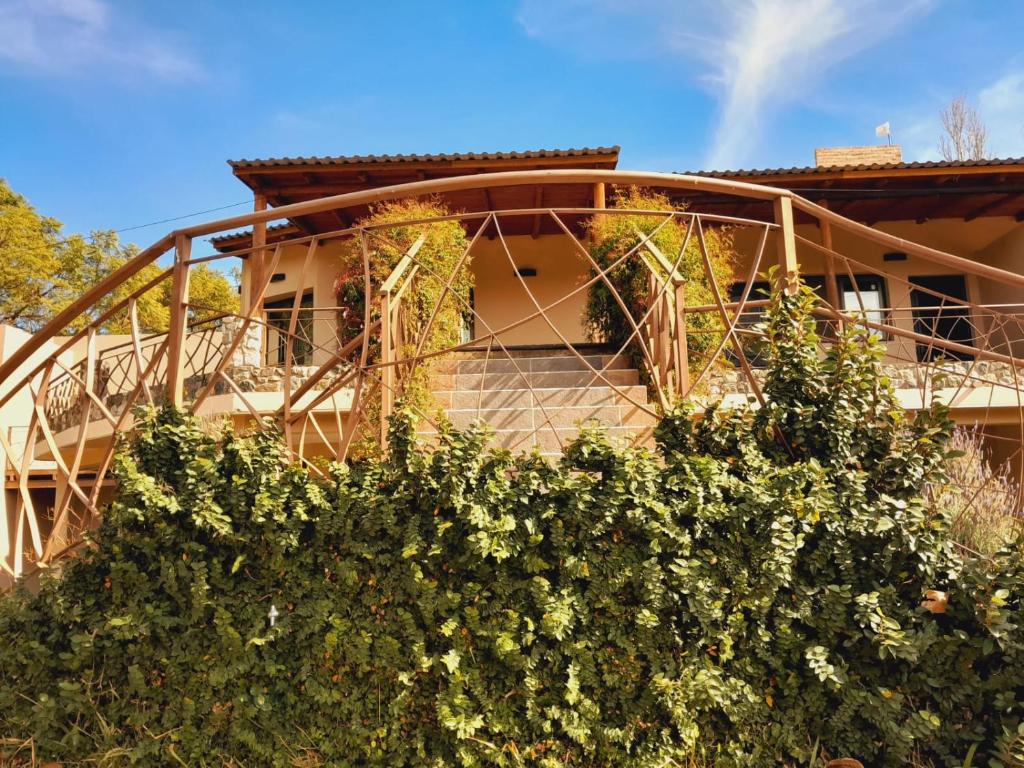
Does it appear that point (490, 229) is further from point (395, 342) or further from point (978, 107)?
point (978, 107)

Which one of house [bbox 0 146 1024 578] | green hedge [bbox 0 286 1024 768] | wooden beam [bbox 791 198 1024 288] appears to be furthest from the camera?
house [bbox 0 146 1024 578]

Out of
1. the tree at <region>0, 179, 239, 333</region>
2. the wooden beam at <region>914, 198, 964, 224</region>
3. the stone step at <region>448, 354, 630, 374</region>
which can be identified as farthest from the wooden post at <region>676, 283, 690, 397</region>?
the tree at <region>0, 179, 239, 333</region>

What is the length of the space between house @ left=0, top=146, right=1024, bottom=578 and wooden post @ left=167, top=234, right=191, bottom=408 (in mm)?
11

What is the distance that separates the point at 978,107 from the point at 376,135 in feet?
59.9

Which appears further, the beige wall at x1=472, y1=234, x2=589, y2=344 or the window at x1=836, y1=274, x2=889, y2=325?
the window at x1=836, y1=274, x2=889, y2=325

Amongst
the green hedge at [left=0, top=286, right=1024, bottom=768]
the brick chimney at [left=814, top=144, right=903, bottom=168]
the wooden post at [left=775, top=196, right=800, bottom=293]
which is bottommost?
the green hedge at [left=0, top=286, right=1024, bottom=768]

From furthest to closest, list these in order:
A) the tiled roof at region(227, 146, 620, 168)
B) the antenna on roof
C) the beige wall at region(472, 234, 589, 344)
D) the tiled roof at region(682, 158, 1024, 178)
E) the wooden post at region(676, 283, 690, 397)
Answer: the antenna on roof
the beige wall at region(472, 234, 589, 344)
the tiled roof at region(682, 158, 1024, 178)
the tiled roof at region(227, 146, 620, 168)
the wooden post at region(676, 283, 690, 397)

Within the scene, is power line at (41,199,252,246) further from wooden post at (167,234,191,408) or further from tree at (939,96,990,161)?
tree at (939,96,990,161)

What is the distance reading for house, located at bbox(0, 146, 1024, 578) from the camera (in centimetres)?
352

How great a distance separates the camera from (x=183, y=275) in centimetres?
336

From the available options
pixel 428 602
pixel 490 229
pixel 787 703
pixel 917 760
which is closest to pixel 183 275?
pixel 428 602

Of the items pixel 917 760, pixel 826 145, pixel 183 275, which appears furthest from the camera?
pixel 826 145

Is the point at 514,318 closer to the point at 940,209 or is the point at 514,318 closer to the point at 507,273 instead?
the point at 507,273

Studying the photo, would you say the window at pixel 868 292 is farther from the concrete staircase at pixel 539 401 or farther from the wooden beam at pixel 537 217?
the concrete staircase at pixel 539 401
